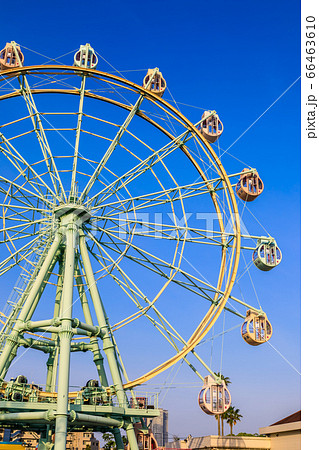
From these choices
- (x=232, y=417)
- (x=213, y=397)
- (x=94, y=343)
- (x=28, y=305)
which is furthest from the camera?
(x=232, y=417)

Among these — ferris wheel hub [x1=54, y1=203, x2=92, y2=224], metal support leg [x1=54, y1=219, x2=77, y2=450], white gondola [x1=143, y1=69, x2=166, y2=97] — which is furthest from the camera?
white gondola [x1=143, y1=69, x2=166, y2=97]

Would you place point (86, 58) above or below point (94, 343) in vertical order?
above

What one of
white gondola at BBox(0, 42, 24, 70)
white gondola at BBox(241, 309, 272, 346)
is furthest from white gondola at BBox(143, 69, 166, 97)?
white gondola at BBox(241, 309, 272, 346)

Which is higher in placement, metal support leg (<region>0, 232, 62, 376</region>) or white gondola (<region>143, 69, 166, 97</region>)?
white gondola (<region>143, 69, 166, 97</region>)

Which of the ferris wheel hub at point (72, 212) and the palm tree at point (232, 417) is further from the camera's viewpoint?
the palm tree at point (232, 417)

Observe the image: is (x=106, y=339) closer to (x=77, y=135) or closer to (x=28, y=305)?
(x=28, y=305)

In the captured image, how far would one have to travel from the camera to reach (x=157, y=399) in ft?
69.7

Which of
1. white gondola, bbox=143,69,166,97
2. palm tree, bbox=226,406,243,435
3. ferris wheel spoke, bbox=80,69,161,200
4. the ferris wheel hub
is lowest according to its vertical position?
palm tree, bbox=226,406,243,435

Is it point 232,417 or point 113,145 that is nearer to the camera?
point 113,145

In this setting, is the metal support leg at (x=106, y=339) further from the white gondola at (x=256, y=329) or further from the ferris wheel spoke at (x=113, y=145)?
the white gondola at (x=256, y=329)

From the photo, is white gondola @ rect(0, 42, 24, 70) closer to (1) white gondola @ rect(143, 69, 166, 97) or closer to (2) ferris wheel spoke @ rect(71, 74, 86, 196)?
(2) ferris wheel spoke @ rect(71, 74, 86, 196)

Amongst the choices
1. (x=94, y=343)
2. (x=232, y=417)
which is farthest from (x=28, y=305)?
(x=232, y=417)

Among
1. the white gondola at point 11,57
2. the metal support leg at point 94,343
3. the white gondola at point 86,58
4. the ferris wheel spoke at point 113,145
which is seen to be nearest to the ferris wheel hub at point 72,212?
the ferris wheel spoke at point 113,145
